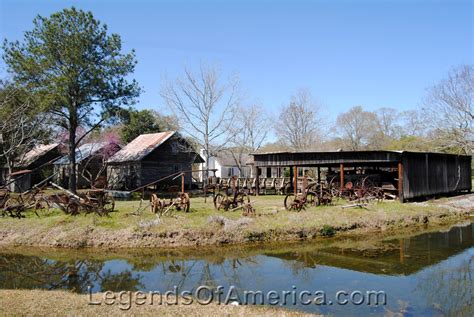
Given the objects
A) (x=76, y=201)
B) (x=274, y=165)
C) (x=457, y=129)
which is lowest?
(x=76, y=201)

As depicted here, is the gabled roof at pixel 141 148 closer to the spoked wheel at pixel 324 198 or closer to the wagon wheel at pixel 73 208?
the wagon wheel at pixel 73 208

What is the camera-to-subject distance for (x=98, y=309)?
6668mm

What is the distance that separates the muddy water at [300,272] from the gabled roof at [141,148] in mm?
15702

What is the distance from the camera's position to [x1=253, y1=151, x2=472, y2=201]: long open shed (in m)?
21.1

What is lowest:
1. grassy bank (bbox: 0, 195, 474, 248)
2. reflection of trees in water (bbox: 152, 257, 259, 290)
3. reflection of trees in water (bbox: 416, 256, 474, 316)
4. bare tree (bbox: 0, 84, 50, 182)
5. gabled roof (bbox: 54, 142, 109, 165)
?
reflection of trees in water (bbox: 152, 257, 259, 290)

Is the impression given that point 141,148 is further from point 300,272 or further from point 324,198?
point 300,272

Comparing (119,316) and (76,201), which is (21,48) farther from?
(119,316)

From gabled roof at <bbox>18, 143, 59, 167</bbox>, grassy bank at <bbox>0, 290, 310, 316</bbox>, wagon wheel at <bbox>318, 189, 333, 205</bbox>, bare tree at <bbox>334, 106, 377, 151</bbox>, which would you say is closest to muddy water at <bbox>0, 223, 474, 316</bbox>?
grassy bank at <bbox>0, 290, 310, 316</bbox>

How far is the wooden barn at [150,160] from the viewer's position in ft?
93.2

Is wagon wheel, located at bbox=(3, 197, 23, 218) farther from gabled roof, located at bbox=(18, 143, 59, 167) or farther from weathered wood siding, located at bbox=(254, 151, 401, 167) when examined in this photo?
gabled roof, located at bbox=(18, 143, 59, 167)

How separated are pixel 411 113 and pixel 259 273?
55.5 metres

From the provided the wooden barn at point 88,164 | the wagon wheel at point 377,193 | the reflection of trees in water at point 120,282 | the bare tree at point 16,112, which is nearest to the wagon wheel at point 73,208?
the reflection of trees in water at point 120,282

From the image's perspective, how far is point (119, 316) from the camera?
249 inches

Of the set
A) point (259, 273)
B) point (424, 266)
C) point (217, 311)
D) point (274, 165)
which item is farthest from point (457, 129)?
point (217, 311)
